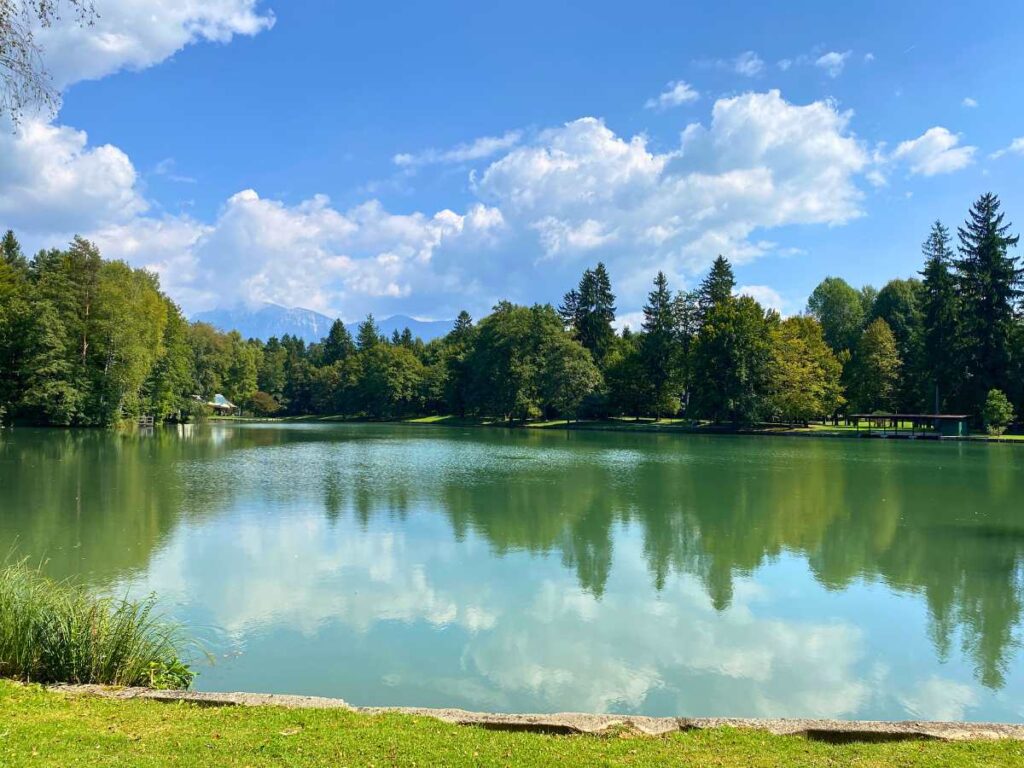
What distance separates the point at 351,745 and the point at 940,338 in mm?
59346

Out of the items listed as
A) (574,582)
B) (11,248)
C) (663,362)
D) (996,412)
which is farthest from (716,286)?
(11,248)

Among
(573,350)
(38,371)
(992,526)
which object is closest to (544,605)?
(992,526)

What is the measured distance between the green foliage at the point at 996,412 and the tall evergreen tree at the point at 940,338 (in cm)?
483

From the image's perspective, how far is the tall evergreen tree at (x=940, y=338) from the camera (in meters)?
51.7

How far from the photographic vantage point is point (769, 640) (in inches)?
343

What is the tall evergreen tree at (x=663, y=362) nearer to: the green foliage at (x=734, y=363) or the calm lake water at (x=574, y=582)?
the green foliage at (x=734, y=363)

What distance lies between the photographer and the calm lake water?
7.27 meters

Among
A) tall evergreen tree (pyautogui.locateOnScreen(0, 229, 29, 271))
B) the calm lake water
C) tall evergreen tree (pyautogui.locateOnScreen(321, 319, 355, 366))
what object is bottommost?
the calm lake water

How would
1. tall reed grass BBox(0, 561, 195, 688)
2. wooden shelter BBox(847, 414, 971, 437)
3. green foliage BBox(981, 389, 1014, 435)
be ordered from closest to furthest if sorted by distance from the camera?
1. tall reed grass BBox(0, 561, 195, 688)
2. green foliage BBox(981, 389, 1014, 435)
3. wooden shelter BBox(847, 414, 971, 437)

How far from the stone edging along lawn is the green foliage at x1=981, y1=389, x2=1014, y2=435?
49907mm

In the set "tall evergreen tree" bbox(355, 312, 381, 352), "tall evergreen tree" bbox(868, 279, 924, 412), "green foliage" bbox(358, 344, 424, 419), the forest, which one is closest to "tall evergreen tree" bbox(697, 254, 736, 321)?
the forest

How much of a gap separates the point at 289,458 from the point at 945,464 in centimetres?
3034

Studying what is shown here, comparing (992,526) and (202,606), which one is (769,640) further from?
(992,526)

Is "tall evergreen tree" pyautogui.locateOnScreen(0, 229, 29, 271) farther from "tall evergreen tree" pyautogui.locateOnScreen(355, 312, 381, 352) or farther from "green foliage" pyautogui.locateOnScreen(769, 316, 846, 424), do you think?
"green foliage" pyautogui.locateOnScreen(769, 316, 846, 424)
